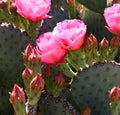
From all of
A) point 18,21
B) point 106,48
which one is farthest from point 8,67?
point 106,48

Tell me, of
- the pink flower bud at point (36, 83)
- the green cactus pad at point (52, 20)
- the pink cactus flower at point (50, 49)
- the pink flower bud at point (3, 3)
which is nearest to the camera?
the pink flower bud at point (36, 83)

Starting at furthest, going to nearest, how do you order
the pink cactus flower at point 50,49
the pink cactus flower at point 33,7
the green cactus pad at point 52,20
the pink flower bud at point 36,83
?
the green cactus pad at point 52,20 → the pink cactus flower at point 33,7 → the pink cactus flower at point 50,49 → the pink flower bud at point 36,83

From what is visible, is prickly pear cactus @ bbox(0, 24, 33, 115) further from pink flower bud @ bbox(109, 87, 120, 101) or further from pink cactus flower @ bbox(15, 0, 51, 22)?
pink flower bud @ bbox(109, 87, 120, 101)

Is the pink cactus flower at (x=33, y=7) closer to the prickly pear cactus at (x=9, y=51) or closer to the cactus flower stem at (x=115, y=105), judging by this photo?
the prickly pear cactus at (x=9, y=51)

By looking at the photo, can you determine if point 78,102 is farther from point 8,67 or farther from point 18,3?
point 18,3

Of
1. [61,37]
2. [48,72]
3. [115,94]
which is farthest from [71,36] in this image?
[115,94]

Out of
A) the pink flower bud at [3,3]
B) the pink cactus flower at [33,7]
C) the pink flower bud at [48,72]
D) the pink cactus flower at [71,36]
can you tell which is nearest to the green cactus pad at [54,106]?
the pink flower bud at [48,72]

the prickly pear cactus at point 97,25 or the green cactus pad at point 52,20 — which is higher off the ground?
the green cactus pad at point 52,20
